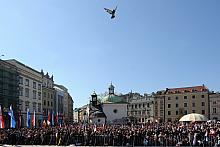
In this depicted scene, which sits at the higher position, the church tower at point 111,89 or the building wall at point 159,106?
the church tower at point 111,89

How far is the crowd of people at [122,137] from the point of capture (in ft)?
90.6

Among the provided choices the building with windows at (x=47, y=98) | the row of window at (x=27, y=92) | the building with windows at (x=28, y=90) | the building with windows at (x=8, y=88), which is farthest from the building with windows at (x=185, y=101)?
the building with windows at (x=8, y=88)

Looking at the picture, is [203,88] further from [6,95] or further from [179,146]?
[179,146]

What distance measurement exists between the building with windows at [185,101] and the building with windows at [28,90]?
41.8m

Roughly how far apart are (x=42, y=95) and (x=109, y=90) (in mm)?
20323

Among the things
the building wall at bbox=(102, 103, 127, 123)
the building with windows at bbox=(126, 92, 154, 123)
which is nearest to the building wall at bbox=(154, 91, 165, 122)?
the building with windows at bbox=(126, 92, 154, 123)

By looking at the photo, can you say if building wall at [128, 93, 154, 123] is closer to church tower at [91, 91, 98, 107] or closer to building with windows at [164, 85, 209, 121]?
building with windows at [164, 85, 209, 121]

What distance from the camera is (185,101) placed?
325ft

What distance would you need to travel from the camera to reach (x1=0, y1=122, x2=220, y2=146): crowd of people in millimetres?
27609

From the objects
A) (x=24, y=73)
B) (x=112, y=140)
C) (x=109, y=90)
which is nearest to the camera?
(x=112, y=140)

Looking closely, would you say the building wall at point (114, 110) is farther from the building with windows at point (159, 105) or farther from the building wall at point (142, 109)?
the building wall at point (142, 109)

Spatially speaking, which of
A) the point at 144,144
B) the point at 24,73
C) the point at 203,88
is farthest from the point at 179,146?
the point at 203,88

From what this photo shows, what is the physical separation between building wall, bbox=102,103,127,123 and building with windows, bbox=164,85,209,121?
76.8ft

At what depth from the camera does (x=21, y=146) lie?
29734mm
